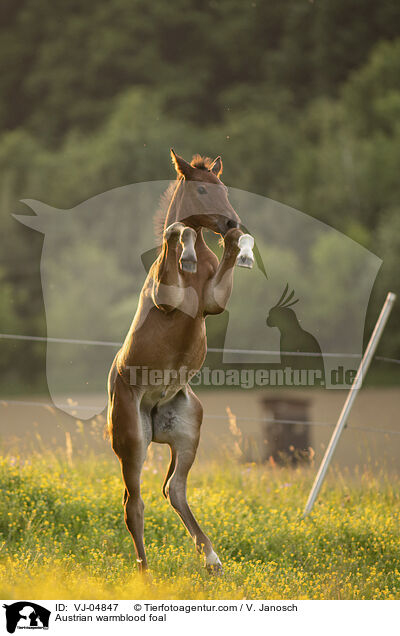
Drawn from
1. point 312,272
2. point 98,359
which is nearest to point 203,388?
point 98,359

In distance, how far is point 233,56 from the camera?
104 feet

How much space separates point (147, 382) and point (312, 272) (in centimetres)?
1694

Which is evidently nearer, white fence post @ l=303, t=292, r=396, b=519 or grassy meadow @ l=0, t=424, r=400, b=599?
grassy meadow @ l=0, t=424, r=400, b=599

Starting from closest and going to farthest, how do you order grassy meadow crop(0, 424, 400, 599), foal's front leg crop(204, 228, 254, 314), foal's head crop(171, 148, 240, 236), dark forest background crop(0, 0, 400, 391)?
foal's front leg crop(204, 228, 254, 314)
foal's head crop(171, 148, 240, 236)
grassy meadow crop(0, 424, 400, 599)
dark forest background crop(0, 0, 400, 391)

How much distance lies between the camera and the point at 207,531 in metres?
6.58

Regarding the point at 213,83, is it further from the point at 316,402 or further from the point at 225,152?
the point at 316,402

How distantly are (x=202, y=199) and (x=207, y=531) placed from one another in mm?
3287

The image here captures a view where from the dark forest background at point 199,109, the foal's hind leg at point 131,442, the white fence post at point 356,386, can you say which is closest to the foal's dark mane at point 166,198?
the foal's hind leg at point 131,442

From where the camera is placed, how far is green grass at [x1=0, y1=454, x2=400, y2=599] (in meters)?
5.10

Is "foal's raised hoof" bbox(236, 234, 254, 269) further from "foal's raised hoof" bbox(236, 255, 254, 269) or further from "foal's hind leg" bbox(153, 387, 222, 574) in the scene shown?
"foal's hind leg" bbox(153, 387, 222, 574)

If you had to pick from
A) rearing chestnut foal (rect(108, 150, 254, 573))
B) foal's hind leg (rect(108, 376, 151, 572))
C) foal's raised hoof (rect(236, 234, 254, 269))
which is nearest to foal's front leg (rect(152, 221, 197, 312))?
rearing chestnut foal (rect(108, 150, 254, 573))

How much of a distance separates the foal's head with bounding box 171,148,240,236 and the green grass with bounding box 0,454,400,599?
90.7 inches

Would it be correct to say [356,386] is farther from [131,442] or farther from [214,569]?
[131,442]

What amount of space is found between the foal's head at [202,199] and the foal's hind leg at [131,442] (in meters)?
1.17
